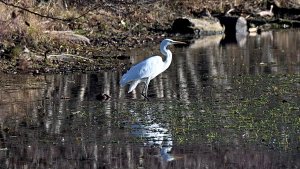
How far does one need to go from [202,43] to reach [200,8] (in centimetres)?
1049

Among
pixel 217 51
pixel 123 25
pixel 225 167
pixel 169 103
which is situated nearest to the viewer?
pixel 225 167

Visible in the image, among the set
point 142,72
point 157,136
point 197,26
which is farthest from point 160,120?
point 197,26

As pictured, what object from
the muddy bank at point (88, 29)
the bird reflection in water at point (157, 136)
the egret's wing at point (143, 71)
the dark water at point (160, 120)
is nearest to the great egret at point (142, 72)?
the egret's wing at point (143, 71)

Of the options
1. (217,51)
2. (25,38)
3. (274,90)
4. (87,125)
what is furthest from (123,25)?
(87,125)

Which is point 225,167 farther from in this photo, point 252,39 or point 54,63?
point 252,39

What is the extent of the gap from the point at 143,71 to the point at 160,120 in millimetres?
3160

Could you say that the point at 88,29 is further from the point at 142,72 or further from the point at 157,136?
the point at 157,136

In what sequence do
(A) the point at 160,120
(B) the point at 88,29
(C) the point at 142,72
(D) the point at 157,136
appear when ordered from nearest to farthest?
(D) the point at 157,136 → (A) the point at 160,120 → (C) the point at 142,72 → (B) the point at 88,29

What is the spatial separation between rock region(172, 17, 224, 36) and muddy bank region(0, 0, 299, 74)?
1.47 ft

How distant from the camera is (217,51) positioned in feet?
86.1

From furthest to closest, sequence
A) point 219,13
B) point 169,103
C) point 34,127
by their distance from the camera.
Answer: point 219,13, point 169,103, point 34,127

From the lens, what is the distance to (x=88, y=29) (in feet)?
→ 98.4

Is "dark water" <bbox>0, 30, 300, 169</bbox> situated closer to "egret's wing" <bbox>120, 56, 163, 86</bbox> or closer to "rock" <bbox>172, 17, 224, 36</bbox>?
"egret's wing" <bbox>120, 56, 163, 86</bbox>

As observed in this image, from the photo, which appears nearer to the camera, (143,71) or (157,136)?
(157,136)
